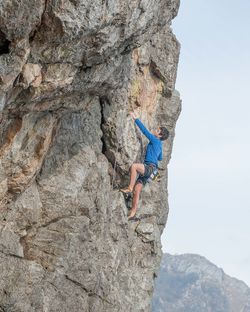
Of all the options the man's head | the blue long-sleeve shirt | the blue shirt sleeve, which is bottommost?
the blue long-sleeve shirt

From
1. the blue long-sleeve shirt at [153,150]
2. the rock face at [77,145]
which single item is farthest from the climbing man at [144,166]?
the rock face at [77,145]

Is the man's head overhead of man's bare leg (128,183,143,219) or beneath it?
overhead

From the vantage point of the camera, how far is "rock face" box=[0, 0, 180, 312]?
12.2m

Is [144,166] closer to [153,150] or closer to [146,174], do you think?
[146,174]

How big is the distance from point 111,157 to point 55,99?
5.37 m

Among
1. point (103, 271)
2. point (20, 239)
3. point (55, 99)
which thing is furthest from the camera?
point (103, 271)

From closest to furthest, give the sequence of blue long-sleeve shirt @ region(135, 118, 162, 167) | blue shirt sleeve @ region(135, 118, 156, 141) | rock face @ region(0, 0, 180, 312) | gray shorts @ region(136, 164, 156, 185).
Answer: rock face @ region(0, 0, 180, 312)
blue shirt sleeve @ region(135, 118, 156, 141)
gray shorts @ region(136, 164, 156, 185)
blue long-sleeve shirt @ region(135, 118, 162, 167)

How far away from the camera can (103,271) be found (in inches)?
754

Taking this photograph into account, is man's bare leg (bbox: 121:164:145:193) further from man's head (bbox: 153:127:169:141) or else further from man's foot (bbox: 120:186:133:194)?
man's head (bbox: 153:127:169:141)

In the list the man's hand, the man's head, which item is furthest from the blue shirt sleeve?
the man's head

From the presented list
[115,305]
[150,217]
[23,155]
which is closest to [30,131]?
[23,155]

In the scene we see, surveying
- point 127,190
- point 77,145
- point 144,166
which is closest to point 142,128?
point 144,166

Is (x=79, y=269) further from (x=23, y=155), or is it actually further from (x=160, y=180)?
(x=160, y=180)

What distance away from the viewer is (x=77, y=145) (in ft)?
59.0
